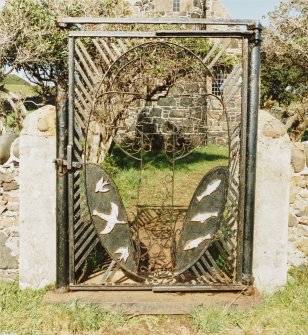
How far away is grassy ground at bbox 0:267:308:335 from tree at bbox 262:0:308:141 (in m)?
9.88

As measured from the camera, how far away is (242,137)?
3742mm

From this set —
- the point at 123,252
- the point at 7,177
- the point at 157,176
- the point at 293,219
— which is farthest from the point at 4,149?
the point at 157,176

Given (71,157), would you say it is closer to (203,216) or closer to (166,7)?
(203,216)

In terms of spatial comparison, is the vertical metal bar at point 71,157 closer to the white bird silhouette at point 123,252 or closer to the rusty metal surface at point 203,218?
the white bird silhouette at point 123,252

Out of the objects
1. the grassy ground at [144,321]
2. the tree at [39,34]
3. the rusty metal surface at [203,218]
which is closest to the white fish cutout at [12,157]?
the grassy ground at [144,321]

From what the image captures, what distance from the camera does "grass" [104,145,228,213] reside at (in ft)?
27.5

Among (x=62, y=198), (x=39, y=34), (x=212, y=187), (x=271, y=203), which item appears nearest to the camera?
(x=62, y=198)

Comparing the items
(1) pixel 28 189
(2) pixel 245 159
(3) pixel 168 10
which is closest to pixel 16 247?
(1) pixel 28 189

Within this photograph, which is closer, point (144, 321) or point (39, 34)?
point (144, 321)

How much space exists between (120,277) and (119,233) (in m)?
0.71

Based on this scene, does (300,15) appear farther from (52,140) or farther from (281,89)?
(52,140)

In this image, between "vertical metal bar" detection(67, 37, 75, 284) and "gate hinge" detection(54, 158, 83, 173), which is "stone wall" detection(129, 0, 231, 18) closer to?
"vertical metal bar" detection(67, 37, 75, 284)

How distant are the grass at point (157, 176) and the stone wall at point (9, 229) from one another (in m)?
3.06

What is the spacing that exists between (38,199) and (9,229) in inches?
29.3
